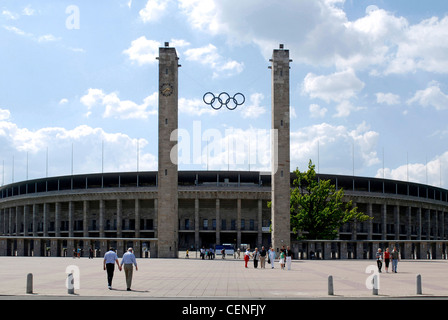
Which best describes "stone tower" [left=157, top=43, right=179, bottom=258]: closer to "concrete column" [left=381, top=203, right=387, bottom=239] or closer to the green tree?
the green tree

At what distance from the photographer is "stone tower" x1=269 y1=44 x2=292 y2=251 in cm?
6303

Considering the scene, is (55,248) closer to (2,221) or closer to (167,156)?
(167,156)

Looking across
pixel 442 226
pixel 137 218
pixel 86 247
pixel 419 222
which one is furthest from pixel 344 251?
pixel 442 226

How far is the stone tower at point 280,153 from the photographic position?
63.0 metres

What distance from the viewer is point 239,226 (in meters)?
96.1

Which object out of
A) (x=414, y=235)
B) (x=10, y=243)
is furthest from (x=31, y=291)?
(x=414, y=235)

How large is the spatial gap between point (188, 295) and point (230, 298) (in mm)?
1876

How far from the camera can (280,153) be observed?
63719 millimetres

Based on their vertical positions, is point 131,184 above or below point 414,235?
above

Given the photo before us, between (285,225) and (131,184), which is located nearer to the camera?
(285,225)

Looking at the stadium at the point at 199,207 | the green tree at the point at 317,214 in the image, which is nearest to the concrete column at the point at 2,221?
the stadium at the point at 199,207
